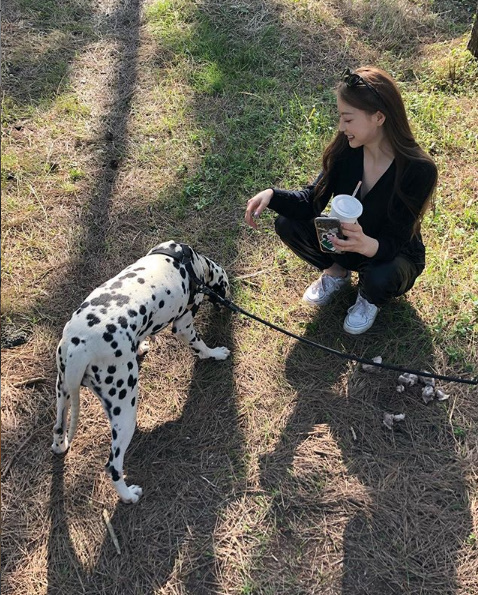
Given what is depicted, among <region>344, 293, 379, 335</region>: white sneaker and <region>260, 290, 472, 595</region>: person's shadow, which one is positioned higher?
<region>344, 293, 379, 335</region>: white sneaker

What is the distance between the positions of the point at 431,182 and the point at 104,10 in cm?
576

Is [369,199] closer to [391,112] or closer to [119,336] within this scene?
[391,112]

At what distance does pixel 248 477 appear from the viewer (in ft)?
11.1

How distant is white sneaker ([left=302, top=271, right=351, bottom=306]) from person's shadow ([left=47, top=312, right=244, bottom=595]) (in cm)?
91

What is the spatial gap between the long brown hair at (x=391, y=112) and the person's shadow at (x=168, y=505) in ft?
5.85

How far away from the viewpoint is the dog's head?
3.84 m

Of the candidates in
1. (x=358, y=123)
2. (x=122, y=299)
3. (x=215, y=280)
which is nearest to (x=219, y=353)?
(x=215, y=280)

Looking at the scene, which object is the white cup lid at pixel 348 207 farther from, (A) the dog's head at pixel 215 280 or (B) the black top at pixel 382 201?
(A) the dog's head at pixel 215 280

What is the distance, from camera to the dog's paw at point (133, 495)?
3240 mm

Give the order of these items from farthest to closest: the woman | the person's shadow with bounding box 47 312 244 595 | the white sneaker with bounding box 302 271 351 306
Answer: the white sneaker with bounding box 302 271 351 306
the woman
the person's shadow with bounding box 47 312 244 595

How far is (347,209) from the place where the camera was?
3.00m

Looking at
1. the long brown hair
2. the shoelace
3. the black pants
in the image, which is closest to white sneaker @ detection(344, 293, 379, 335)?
the shoelace

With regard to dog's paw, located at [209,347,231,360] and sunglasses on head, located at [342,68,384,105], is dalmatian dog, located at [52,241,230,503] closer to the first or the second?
dog's paw, located at [209,347,231,360]

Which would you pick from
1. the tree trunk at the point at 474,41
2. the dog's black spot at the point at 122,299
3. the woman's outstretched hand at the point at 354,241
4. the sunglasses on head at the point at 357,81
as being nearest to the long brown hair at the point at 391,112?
the sunglasses on head at the point at 357,81
